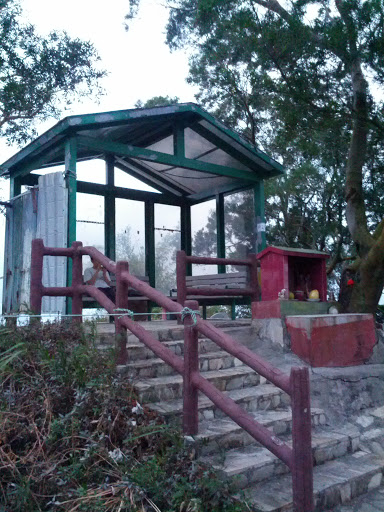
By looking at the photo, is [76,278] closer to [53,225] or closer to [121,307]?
[121,307]

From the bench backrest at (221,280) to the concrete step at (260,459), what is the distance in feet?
9.65

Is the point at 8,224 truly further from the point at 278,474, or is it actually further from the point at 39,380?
the point at 278,474

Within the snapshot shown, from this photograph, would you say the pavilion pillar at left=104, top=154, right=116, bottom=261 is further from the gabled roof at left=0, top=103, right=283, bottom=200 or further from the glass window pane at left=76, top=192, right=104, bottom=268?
the gabled roof at left=0, top=103, right=283, bottom=200

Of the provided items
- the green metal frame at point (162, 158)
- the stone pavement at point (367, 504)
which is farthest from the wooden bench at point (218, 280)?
the stone pavement at point (367, 504)

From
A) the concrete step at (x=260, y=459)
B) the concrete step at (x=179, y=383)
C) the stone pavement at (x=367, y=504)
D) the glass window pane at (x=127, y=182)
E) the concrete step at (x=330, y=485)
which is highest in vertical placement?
the glass window pane at (x=127, y=182)

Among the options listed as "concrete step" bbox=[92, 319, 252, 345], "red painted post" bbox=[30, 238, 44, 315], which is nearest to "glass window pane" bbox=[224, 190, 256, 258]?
"concrete step" bbox=[92, 319, 252, 345]

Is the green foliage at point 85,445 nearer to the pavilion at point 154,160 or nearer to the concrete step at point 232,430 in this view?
the concrete step at point 232,430

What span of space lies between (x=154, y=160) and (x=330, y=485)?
5489mm

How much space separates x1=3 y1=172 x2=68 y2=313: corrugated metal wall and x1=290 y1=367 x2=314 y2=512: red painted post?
14.0 feet

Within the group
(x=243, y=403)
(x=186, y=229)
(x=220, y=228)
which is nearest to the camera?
(x=243, y=403)

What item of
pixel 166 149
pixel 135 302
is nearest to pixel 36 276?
pixel 135 302

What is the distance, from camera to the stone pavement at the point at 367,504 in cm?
380

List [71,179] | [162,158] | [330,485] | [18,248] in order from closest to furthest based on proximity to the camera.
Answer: [330,485] < [71,179] < [162,158] < [18,248]

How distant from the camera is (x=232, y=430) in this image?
4.24m
